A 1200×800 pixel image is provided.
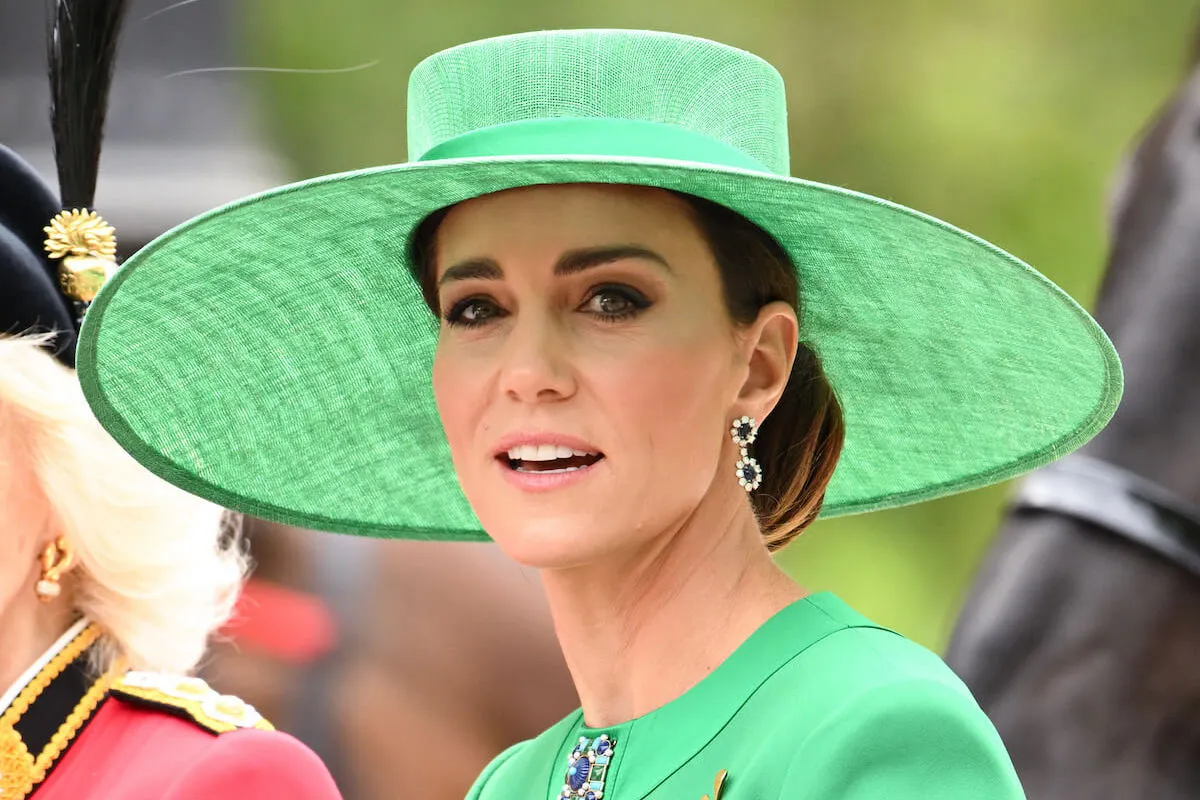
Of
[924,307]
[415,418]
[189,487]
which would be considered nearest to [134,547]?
[189,487]

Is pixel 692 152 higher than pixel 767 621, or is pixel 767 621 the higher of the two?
pixel 692 152

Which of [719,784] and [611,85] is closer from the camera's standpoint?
[719,784]

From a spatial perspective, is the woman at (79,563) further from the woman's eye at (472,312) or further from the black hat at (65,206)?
the woman's eye at (472,312)

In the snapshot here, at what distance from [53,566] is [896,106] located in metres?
1.52

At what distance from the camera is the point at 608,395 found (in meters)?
1.47

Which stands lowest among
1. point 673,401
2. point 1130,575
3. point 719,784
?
point 1130,575

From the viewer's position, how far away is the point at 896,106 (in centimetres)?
281

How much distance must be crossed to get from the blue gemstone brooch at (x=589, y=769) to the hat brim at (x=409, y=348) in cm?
44

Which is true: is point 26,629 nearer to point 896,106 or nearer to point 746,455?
point 746,455

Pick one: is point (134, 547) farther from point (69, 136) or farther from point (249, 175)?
point (249, 175)

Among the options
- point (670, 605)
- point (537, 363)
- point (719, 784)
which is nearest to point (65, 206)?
point (537, 363)

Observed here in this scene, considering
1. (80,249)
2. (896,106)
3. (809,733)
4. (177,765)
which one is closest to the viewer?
(809,733)

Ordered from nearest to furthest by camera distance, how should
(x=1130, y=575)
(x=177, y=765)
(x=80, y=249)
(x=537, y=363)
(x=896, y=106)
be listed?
(x=537, y=363) → (x=177, y=765) → (x=80, y=249) → (x=1130, y=575) → (x=896, y=106)

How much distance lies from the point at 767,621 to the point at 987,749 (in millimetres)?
274
